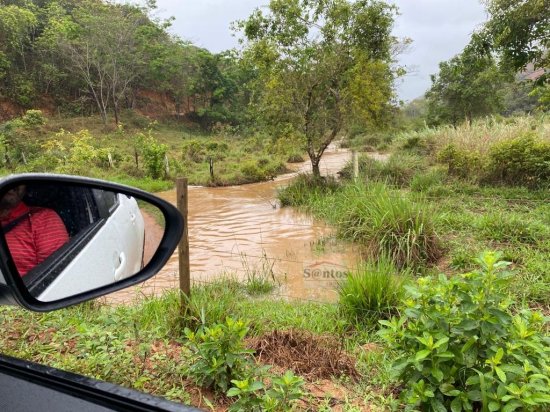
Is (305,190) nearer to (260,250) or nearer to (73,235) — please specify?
(260,250)

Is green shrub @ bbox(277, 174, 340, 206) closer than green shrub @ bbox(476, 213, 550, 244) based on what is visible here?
No

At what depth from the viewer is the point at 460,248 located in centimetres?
522

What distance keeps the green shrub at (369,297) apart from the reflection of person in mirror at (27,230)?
9.06 ft

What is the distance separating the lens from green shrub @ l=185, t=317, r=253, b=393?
2.11 m

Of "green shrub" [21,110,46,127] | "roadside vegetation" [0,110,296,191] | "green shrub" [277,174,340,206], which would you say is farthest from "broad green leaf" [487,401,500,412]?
"green shrub" [21,110,46,127]

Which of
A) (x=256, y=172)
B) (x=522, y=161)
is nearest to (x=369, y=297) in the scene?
(x=522, y=161)

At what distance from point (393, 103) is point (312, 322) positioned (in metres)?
9.03

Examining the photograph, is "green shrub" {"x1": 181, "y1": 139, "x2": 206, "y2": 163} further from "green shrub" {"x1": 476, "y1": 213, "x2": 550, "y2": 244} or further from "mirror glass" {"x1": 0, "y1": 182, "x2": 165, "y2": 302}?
"mirror glass" {"x1": 0, "y1": 182, "x2": 165, "y2": 302}

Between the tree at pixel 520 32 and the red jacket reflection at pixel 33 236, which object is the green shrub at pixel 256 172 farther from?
the red jacket reflection at pixel 33 236

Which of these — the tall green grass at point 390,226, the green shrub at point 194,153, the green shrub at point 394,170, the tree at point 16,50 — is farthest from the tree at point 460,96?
the tree at point 16,50

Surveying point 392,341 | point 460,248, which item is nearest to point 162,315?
point 392,341

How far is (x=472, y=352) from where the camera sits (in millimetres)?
1875

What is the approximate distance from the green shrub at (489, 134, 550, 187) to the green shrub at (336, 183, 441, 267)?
12.5ft

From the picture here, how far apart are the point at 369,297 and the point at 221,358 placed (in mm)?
1786
